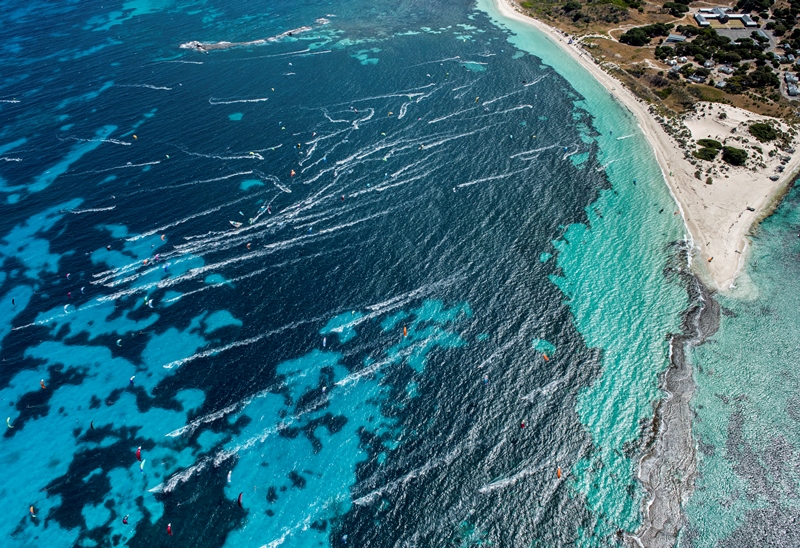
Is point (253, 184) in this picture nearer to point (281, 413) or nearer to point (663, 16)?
point (281, 413)

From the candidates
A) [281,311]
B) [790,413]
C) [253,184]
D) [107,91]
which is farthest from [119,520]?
[107,91]

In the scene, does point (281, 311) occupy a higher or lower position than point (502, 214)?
lower

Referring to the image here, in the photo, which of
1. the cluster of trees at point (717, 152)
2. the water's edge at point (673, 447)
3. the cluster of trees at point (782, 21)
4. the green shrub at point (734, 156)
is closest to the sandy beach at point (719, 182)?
the green shrub at point (734, 156)

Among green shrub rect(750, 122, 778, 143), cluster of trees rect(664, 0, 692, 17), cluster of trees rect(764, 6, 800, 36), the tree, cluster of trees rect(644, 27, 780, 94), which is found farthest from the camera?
cluster of trees rect(664, 0, 692, 17)

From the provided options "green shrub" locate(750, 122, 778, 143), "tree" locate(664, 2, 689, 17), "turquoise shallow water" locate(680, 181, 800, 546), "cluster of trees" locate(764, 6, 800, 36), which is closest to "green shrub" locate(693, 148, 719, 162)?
"green shrub" locate(750, 122, 778, 143)

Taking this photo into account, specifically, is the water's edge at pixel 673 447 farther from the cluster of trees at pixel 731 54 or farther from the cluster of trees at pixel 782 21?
the cluster of trees at pixel 782 21

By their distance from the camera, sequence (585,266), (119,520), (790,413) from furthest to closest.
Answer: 1. (585,266)
2. (790,413)
3. (119,520)

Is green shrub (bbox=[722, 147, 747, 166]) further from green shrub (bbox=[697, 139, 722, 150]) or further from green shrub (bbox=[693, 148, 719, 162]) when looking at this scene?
green shrub (bbox=[697, 139, 722, 150])

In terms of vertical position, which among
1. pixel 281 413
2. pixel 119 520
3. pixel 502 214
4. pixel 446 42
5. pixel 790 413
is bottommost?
pixel 119 520
